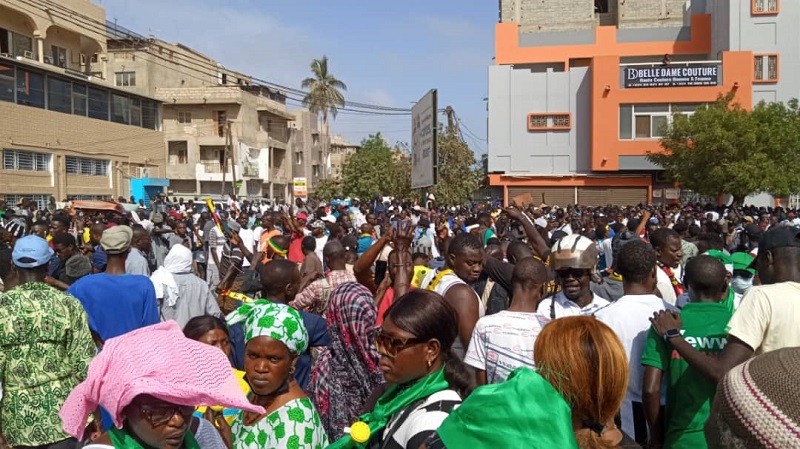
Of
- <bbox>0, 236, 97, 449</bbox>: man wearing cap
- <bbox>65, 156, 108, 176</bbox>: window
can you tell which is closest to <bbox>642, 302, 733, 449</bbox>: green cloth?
<bbox>0, 236, 97, 449</bbox>: man wearing cap

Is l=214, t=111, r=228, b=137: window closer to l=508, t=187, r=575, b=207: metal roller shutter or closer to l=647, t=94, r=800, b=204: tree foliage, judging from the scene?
l=508, t=187, r=575, b=207: metal roller shutter

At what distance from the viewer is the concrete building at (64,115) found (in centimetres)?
2917

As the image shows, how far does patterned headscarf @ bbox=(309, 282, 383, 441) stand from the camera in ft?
12.0

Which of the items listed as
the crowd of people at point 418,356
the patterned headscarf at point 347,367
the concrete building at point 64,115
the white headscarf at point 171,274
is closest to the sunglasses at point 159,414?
the crowd of people at point 418,356

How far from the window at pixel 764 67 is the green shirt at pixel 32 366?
40.8m

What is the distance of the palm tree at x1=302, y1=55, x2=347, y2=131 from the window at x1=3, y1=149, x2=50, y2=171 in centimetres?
3331

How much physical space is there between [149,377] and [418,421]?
33.5 inches

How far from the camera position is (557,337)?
222 cm

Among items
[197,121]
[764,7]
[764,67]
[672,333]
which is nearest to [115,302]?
[672,333]

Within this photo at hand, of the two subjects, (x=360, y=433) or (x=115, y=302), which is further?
(x=115, y=302)

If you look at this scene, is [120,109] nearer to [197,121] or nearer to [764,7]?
[197,121]

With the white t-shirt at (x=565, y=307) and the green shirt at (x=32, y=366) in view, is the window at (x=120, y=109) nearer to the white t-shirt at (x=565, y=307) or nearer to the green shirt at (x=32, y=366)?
the green shirt at (x=32, y=366)

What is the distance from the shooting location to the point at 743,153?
29.3 metres

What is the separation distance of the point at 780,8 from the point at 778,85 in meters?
4.18
